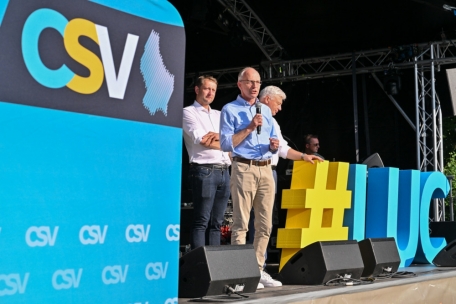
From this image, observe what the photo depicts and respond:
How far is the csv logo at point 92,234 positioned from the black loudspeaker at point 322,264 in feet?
7.75

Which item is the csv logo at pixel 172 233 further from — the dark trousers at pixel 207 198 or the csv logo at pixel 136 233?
the dark trousers at pixel 207 198

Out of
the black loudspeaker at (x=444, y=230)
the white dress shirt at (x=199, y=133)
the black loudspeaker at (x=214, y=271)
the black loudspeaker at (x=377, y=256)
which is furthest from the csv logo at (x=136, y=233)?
the black loudspeaker at (x=444, y=230)

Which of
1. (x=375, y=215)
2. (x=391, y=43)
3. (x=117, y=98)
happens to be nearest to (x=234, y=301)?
(x=117, y=98)

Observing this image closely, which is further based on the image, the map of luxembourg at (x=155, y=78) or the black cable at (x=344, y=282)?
the black cable at (x=344, y=282)

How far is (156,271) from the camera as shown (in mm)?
2709

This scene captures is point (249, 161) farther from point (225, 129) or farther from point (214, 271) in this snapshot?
point (214, 271)

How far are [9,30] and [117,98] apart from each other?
510 millimetres

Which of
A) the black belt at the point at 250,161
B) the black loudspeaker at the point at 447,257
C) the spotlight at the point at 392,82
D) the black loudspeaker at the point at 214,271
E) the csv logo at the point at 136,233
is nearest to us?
the csv logo at the point at 136,233

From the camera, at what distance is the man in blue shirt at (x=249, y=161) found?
427 centimetres

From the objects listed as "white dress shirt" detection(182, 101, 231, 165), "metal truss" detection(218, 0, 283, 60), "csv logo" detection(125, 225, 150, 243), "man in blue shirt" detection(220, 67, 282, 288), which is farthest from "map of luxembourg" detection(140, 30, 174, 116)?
"metal truss" detection(218, 0, 283, 60)

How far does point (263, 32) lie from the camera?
10180mm

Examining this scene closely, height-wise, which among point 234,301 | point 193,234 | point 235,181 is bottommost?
point 234,301

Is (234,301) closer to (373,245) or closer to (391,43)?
(373,245)

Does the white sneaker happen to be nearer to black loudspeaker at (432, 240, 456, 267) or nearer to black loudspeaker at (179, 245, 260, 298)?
black loudspeaker at (179, 245, 260, 298)
